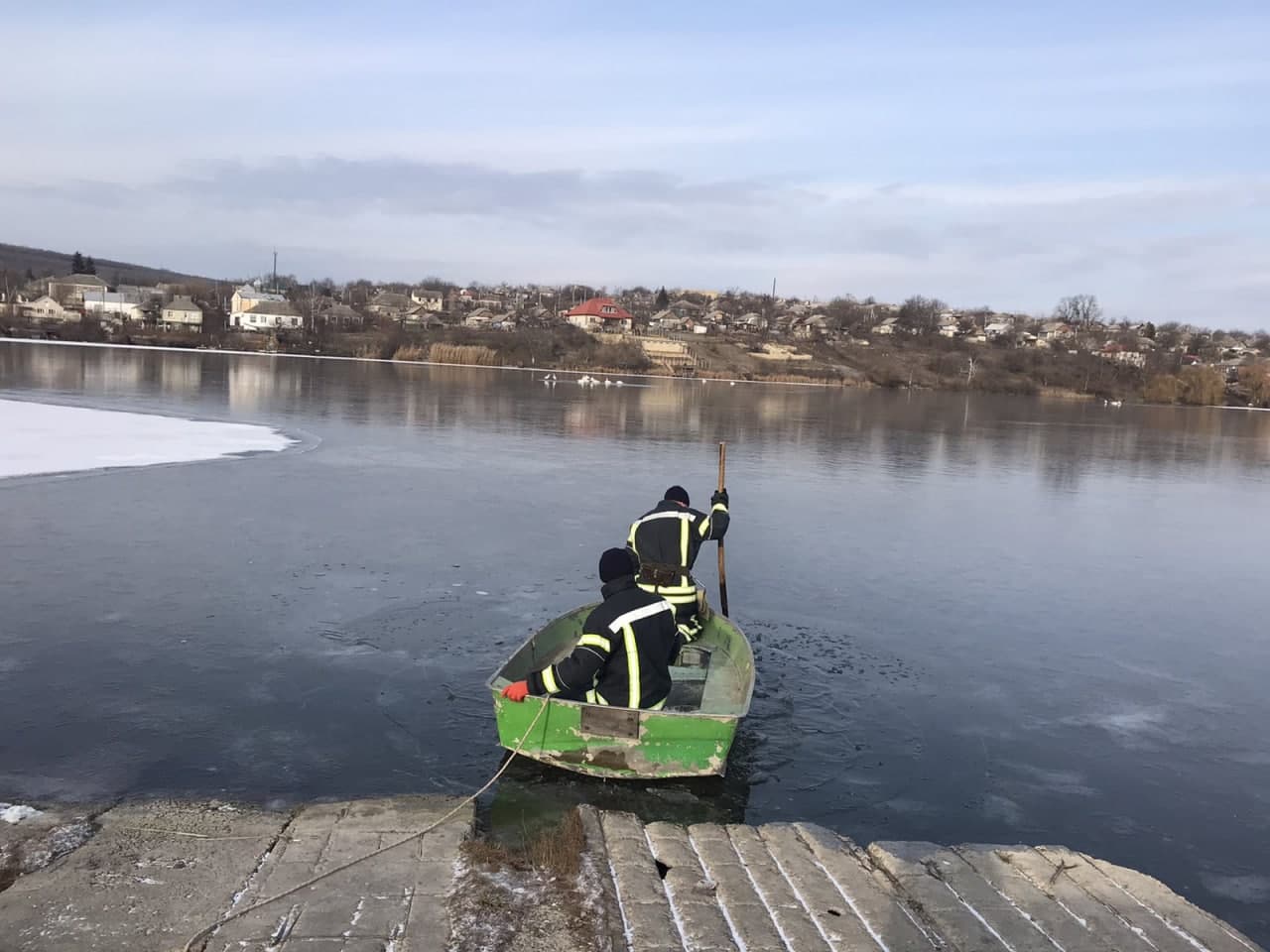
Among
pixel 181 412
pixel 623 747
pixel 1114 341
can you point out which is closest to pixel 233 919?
pixel 623 747

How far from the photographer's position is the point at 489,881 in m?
4.59

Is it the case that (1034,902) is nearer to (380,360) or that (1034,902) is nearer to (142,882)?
(142,882)

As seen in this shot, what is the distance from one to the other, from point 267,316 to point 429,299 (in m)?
44.7

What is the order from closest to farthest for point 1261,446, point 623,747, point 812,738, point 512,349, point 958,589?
point 623,747, point 812,738, point 958,589, point 1261,446, point 512,349

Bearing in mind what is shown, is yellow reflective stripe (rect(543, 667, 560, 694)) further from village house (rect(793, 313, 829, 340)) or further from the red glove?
village house (rect(793, 313, 829, 340))

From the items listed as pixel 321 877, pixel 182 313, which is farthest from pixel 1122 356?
pixel 321 877

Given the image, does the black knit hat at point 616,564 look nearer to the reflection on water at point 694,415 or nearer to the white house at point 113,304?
the reflection on water at point 694,415

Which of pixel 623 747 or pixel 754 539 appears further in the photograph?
pixel 754 539

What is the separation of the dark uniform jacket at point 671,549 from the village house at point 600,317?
287 feet

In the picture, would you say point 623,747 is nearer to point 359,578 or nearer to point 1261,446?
point 359,578

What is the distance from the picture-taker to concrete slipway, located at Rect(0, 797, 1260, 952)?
4.12 meters

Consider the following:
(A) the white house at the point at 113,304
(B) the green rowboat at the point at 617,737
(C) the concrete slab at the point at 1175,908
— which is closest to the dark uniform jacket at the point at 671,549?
(B) the green rowboat at the point at 617,737

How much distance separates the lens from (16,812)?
514 cm

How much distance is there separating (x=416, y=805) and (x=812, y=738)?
2985 millimetres
